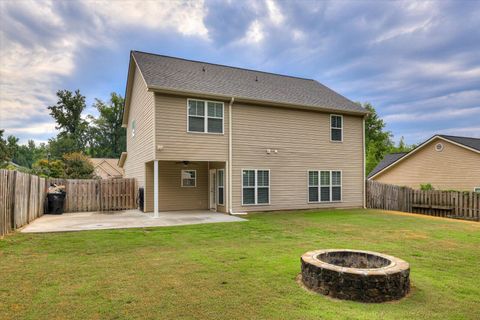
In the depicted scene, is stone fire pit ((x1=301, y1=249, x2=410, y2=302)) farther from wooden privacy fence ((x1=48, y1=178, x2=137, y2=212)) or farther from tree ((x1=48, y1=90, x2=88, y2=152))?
tree ((x1=48, y1=90, x2=88, y2=152))

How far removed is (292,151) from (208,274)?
1031 centimetres

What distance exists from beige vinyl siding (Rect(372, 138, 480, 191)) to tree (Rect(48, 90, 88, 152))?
40.0m

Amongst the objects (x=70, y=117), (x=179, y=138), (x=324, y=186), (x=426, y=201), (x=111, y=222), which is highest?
(x=70, y=117)

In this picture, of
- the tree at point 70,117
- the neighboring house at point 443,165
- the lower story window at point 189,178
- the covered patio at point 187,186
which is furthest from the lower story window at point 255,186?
the tree at point 70,117

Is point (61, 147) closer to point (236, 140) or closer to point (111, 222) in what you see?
point (111, 222)

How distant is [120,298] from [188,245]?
10.7ft

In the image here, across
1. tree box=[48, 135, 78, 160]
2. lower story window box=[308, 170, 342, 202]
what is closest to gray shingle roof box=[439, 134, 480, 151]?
lower story window box=[308, 170, 342, 202]

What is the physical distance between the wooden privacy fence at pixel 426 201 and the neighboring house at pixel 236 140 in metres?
0.96

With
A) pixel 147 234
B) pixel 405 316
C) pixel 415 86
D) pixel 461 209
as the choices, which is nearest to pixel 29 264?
pixel 147 234

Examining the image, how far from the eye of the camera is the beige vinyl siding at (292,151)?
13438 mm

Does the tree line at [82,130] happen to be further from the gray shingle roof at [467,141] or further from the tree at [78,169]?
the gray shingle roof at [467,141]

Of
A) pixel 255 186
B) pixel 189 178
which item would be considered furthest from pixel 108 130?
pixel 255 186

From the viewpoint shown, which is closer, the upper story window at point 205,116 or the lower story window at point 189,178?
the upper story window at point 205,116

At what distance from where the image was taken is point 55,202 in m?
13.0
